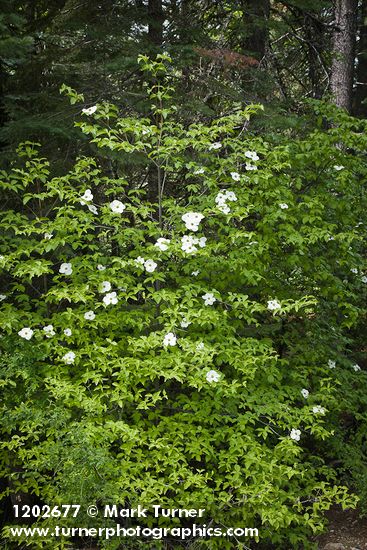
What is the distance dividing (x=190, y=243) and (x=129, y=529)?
6.66 feet

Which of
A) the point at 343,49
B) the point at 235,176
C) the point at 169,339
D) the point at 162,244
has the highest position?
the point at 343,49

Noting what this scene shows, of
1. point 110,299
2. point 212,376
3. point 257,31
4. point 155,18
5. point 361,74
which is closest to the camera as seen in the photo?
point 212,376

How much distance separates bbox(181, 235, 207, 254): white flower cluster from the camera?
4.57 metres

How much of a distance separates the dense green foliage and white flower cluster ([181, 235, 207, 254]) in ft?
0.06

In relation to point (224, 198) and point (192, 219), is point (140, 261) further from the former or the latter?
point (224, 198)

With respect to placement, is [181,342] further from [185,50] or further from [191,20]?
[191,20]

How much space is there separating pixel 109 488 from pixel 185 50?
380cm

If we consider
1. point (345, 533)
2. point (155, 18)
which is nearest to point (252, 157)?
point (155, 18)

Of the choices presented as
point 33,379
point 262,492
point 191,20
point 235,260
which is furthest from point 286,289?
point 191,20

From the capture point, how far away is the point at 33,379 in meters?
4.54

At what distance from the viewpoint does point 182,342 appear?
434 centimetres

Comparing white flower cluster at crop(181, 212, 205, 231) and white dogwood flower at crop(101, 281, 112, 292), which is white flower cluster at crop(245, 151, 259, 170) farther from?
white dogwood flower at crop(101, 281, 112, 292)

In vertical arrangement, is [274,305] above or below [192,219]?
below

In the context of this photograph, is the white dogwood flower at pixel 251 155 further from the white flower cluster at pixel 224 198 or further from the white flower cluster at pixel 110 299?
the white flower cluster at pixel 110 299
